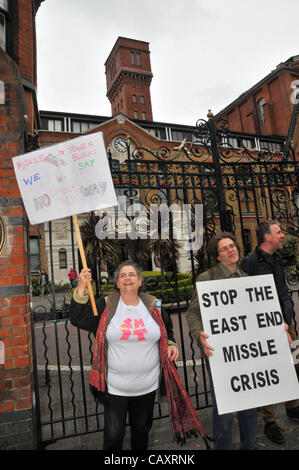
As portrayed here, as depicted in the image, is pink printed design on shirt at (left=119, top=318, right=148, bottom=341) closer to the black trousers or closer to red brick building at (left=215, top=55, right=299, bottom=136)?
the black trousers

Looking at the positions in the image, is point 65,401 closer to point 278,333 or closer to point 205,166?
point 278,333

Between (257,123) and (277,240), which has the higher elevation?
(257,123)

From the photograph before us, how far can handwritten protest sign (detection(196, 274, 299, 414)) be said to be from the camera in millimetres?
2445

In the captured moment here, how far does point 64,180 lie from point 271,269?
2404 millimetres

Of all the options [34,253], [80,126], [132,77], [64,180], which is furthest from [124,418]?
[132,77]

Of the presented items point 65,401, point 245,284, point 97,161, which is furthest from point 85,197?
point 65,401

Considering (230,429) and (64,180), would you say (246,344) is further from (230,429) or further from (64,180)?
(64,180)

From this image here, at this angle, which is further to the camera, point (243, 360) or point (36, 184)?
point (36, 184)

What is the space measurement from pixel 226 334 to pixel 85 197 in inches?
69.1

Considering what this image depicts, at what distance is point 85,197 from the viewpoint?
274cm

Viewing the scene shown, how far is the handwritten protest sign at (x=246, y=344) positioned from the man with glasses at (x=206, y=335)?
0.11 meters

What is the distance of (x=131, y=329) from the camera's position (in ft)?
7.64

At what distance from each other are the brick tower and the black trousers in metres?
45.7

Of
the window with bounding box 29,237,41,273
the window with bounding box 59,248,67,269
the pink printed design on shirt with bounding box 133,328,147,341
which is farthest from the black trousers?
the window with bounding box 29,237,41,273
